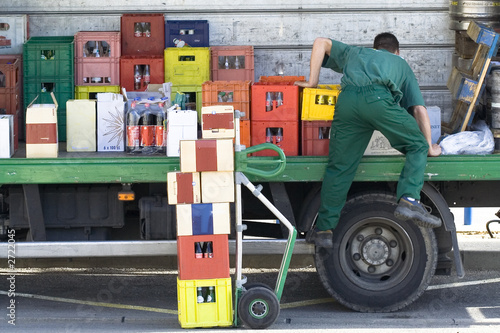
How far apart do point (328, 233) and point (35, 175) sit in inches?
87.7

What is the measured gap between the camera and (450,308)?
7.79 meters

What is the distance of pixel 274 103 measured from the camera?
7539 millimetres

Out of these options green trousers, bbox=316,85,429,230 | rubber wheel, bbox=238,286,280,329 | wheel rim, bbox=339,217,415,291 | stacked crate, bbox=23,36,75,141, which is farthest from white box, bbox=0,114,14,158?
wheel rim, bbox=339,217,415,291

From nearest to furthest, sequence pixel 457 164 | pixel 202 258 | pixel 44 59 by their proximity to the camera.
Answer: pixel 202 258 → pixel 457 164 → pixel 44 59

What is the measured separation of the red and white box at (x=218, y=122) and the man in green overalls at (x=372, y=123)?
0.87 m

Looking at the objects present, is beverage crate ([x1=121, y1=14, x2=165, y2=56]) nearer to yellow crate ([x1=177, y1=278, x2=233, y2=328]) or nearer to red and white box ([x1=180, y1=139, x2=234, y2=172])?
red and white box ([x1=180, y1=139, x2=234, y2=172])

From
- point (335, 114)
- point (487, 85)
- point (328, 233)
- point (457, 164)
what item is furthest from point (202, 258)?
point (487, 85)

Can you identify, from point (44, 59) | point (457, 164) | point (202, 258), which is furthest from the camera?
point (44, 59)

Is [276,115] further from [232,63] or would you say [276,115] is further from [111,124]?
[111,124]

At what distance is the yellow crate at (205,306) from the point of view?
6.86 meters

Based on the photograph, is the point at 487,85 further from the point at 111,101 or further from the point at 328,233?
the point at 111,101

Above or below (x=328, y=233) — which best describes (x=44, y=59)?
above

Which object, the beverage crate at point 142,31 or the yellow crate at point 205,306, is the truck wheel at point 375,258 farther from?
the beverage crate at point 142,31

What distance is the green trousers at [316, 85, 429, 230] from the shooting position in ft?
23.2
